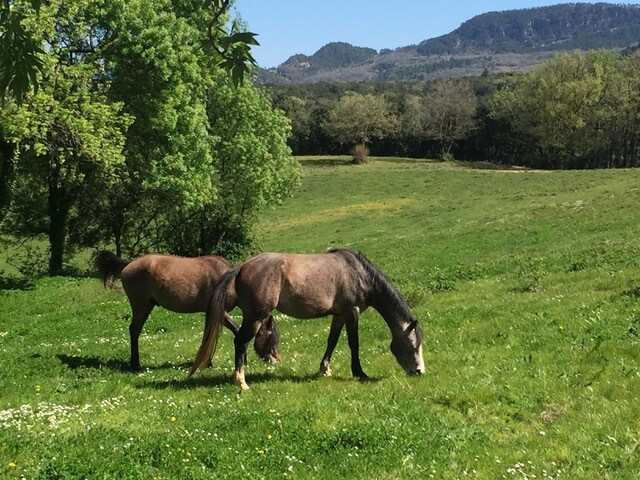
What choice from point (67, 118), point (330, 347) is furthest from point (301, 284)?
point (67, 118)

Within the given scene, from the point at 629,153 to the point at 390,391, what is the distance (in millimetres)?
102623

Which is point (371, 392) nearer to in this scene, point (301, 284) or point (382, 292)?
point (382, 292)

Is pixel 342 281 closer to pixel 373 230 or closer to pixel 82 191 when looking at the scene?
pixel 82 191

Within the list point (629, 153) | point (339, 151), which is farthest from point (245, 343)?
point (339, 151)

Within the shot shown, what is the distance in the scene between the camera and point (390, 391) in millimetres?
10023

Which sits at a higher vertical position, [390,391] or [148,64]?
[148,64]

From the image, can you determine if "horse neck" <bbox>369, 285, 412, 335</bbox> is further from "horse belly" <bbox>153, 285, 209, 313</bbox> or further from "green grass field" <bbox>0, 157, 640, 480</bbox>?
"horse belly" <bbox>153, 285, 209, 313</bbox>

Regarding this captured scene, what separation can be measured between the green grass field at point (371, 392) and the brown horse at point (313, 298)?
2.02ft

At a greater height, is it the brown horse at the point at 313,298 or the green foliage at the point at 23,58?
the green foliage at the point at 23,58

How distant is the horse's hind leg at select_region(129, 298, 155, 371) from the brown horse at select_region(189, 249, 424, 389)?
2.63 metres

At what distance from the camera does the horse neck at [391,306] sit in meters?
11.6

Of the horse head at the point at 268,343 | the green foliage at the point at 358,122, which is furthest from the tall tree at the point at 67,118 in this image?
the green foliage at the point at 358,122

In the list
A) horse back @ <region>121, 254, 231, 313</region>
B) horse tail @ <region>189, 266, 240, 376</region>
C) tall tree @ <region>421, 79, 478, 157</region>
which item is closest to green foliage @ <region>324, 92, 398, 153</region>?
tall tree @ <region>421, 79, 478, 157</region>

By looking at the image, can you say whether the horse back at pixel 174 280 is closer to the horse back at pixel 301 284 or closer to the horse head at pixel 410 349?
the horse back at pixel 301 284
